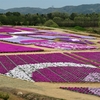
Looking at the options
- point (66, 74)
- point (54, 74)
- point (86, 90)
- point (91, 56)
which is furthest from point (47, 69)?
point (91, 56)

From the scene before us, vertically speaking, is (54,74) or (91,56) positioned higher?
(54,74)

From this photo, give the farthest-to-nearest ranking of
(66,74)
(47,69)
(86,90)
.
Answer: (47,69)
(66,74)
(86,90)

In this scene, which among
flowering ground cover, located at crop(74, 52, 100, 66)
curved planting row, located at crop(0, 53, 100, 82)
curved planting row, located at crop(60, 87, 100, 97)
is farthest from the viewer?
flowering ground cover, located at crop(74, 52, 100, 66)

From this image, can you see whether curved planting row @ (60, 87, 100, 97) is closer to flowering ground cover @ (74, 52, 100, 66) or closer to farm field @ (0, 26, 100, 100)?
farm field @ (0, 26, 100, 100)

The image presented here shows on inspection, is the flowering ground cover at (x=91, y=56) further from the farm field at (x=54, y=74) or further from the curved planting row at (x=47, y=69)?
the curved planting row at (x=47, y=69)

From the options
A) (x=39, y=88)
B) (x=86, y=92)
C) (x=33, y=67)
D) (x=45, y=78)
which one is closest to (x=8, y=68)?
(x=33, y=67)

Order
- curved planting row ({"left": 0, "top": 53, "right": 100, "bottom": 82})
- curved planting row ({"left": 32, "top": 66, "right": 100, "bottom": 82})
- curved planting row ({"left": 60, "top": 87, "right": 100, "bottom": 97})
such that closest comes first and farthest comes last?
curved planting row ({"left": 60, "top": 87, "right": 100, "bottom": 97})
curved planting row ({"left": 32, "top": 66, "right": 100, "bottom": 82})
curved planting row ({"left": 0, "top": 53, "right": 100, "bottom": 82})

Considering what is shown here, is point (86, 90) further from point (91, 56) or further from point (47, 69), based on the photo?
point (91, 56)

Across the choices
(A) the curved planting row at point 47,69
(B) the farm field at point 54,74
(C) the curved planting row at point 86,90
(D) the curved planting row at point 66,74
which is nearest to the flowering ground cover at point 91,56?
(B) the farm field at point 54,74

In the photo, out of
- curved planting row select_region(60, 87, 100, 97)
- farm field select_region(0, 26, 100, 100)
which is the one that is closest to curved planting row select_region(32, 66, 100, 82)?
farm field select_region(0, 26, 100, 100)

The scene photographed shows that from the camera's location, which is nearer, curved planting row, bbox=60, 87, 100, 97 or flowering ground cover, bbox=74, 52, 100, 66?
curved planting row, bbox=60, 87, 100, 97

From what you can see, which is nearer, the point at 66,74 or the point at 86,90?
the point at 86,90
